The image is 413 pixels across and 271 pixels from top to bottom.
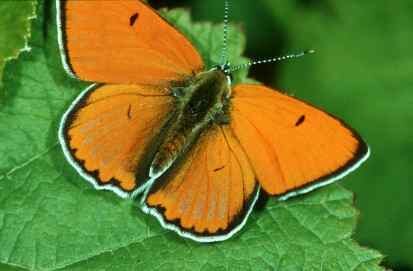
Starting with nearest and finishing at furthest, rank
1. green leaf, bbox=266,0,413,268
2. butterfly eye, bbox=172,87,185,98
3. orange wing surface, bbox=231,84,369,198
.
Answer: orange wing surface, bbox=231,84,369,198 → butterfly eye, bbox=172,87,185,98 → green leaf, bbox=266,0,413,268

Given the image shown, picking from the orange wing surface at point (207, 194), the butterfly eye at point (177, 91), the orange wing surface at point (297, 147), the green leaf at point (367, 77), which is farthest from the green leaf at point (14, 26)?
the green leaf at point (367, 77)

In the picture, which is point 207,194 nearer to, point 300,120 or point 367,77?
point 300,120

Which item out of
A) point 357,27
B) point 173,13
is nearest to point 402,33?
point 357,27

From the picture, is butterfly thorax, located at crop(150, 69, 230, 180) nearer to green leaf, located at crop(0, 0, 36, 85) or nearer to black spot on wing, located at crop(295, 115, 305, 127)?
black spot on wing, located at crop(295, 115, 305, 127)

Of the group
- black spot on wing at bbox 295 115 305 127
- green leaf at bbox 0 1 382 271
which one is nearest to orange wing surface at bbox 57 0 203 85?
green leaf at bbox 0 1 382 271

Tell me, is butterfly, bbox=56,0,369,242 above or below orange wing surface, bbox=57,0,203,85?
below

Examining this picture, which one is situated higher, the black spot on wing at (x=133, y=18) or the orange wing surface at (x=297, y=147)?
the black spot on wing at (x=133, y=18)

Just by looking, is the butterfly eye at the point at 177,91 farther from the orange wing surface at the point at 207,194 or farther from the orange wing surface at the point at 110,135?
the orange wing surface at the point at 207,194

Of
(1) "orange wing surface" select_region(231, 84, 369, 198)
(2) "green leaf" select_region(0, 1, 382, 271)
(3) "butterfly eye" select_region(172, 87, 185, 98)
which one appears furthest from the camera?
(3) "butterfly eye" select_region(172, 87, 185, 98)
